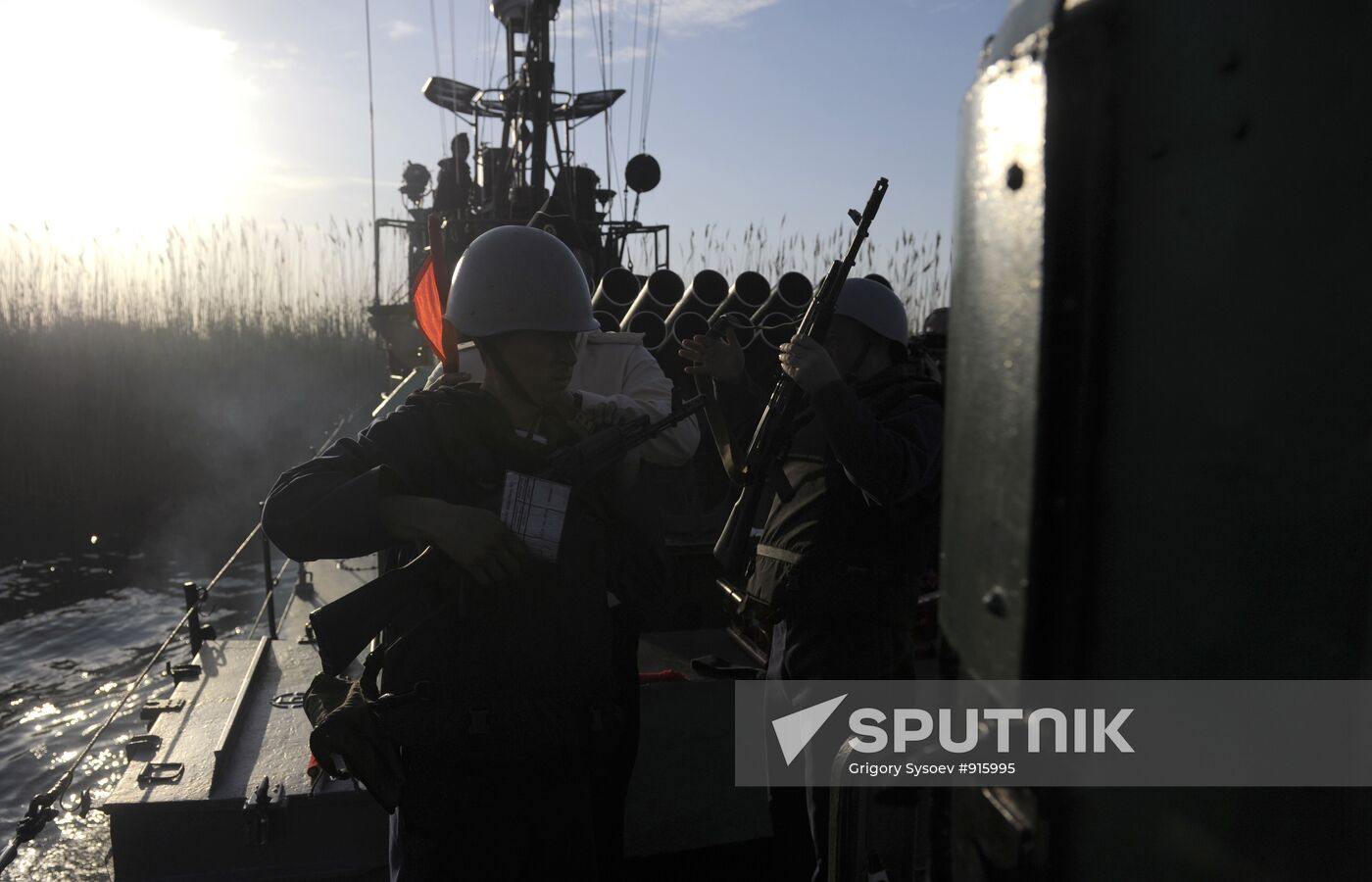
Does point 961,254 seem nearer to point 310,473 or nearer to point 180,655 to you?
point 310,473

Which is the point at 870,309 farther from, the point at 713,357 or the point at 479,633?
the point at 479,633

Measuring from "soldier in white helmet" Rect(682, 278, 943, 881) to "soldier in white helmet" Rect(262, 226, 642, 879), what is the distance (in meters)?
1.03

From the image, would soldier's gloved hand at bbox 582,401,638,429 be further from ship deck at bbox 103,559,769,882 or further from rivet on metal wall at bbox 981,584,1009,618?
ship deck at bbox 103,559,769,882

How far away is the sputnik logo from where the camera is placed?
3.24 metres

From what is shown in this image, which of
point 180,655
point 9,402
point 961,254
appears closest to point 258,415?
point 9,402

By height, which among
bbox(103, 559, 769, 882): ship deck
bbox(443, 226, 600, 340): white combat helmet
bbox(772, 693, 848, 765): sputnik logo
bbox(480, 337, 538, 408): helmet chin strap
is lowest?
bbox(103, 559, 769, 882): ship deck

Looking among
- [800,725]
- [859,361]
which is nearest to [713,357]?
[859,361]

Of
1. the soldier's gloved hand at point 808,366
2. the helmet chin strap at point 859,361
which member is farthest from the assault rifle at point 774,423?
the soldier's gloved hand at point 808,366

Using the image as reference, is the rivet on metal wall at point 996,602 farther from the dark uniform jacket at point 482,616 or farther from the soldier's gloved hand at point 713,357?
the soldier's gloved hand at point 713,357

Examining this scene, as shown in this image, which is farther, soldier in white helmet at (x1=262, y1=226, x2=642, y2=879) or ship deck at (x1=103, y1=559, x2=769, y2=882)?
ship deck at (x1=103, y1=559, x2=769, y2=882)

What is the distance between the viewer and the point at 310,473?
207 centimetres

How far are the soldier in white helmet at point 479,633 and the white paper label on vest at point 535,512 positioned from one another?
5 centimetres

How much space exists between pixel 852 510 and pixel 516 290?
153 cm
